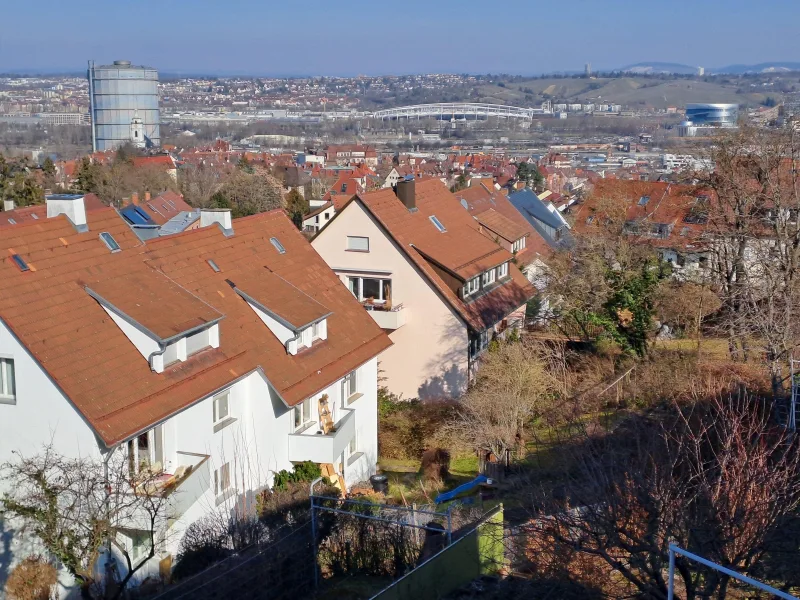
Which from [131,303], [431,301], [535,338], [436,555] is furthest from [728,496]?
[535,338]

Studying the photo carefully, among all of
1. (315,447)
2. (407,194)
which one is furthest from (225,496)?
(407,194)

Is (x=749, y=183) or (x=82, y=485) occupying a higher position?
(x=749, y=183)

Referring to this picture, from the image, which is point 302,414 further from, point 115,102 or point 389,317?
point 115,102

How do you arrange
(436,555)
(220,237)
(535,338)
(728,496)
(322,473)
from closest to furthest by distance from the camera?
(728,496) → (436,555) → (322,473) → (220,237) → (535,338)

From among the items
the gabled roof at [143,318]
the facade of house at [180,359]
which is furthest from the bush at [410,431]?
the gabled roof at [143,318]

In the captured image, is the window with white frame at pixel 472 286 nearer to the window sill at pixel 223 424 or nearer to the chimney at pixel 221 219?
the chimney at pixel 221 219

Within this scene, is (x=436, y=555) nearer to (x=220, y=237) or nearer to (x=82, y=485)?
(x=82, y=485)
